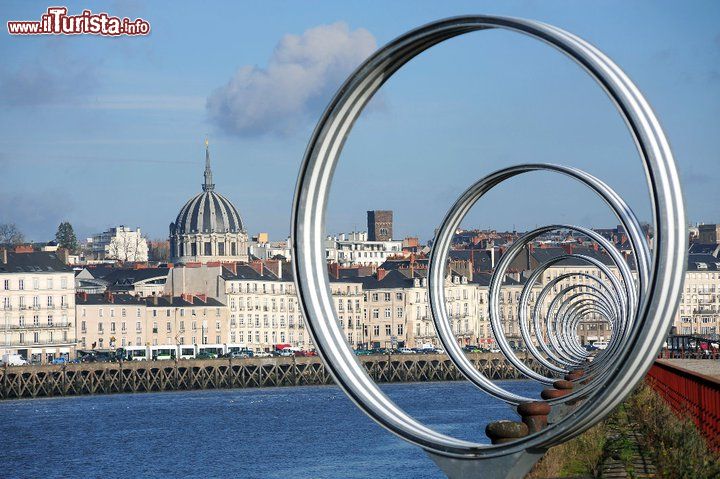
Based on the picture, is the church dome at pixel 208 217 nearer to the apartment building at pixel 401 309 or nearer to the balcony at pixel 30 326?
the apartment building at pixel 401 309

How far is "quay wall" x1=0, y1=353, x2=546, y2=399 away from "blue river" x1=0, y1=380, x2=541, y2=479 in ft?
14.7

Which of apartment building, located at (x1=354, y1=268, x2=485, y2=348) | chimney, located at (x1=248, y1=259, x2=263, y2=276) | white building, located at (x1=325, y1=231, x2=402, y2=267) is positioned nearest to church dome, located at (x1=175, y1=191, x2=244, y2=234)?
white building, located at (x1=325, y1=231, x2=402, y2=267)

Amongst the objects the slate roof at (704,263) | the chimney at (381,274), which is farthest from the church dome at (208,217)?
the slate roof at (704,263)

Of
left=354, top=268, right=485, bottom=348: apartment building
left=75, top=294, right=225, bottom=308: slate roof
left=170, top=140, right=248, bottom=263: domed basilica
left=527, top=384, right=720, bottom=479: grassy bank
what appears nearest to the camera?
left=527, top=384, right=720, bottom=479: grassy bank

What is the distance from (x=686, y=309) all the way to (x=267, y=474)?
353ft

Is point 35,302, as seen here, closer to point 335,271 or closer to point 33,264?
point 33,264

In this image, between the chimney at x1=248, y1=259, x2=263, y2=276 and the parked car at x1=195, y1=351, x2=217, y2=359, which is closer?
the parked car at x1=195, y1=351, x2=217, y2=359

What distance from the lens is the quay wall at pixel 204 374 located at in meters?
86.9

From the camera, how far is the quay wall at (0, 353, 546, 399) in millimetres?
86875

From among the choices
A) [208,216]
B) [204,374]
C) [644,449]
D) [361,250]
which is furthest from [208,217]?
[644,449]

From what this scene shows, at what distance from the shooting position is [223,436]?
2064 inches

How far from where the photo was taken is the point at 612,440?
63.7 feet

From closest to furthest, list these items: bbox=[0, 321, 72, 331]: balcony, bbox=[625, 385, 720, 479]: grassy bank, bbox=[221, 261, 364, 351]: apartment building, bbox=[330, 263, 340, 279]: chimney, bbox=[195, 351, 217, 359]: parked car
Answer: bbox=[625, 385, 720, 479]: grassy bank < bbox=[0, 321, 72, 331]: balcony < bbox=[195, 351, 217, 359]: parked car < bbox=[221, 261, 364, 351]: apartment building < bbox=[330, 263, 340, 279]: chimney

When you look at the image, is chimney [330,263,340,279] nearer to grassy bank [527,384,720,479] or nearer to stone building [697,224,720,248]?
stone building [697,224,720,248]
